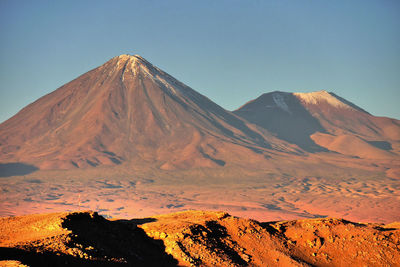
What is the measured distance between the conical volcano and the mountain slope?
2103cm

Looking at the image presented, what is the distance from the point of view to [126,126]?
436 feet

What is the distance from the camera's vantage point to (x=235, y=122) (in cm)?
15588

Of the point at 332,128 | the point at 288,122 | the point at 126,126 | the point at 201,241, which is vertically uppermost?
the point at 288,122

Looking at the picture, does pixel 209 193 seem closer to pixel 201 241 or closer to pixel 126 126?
pixel 126 126

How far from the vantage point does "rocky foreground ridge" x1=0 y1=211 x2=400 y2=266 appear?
12805 mm

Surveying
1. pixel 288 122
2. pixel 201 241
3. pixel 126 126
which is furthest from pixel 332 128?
pixel 201 241

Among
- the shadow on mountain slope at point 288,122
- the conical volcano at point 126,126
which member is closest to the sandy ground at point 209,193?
the conical volcano at point 126,126

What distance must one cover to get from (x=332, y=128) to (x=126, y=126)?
288ft

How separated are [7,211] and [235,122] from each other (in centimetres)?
10241

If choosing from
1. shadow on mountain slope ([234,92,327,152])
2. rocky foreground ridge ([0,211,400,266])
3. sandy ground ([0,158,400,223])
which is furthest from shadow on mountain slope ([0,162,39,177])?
rocky foreground ridge ([0,211,400,266])

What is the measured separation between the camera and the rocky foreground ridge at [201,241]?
42.0 ft

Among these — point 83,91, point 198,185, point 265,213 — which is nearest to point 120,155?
point 198,185

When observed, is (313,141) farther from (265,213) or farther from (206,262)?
(206,262)

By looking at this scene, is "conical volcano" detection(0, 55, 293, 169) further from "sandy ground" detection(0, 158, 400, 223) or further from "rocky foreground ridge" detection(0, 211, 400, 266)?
"rocky foreground ridge" detection(0, 211, 400, 266)
